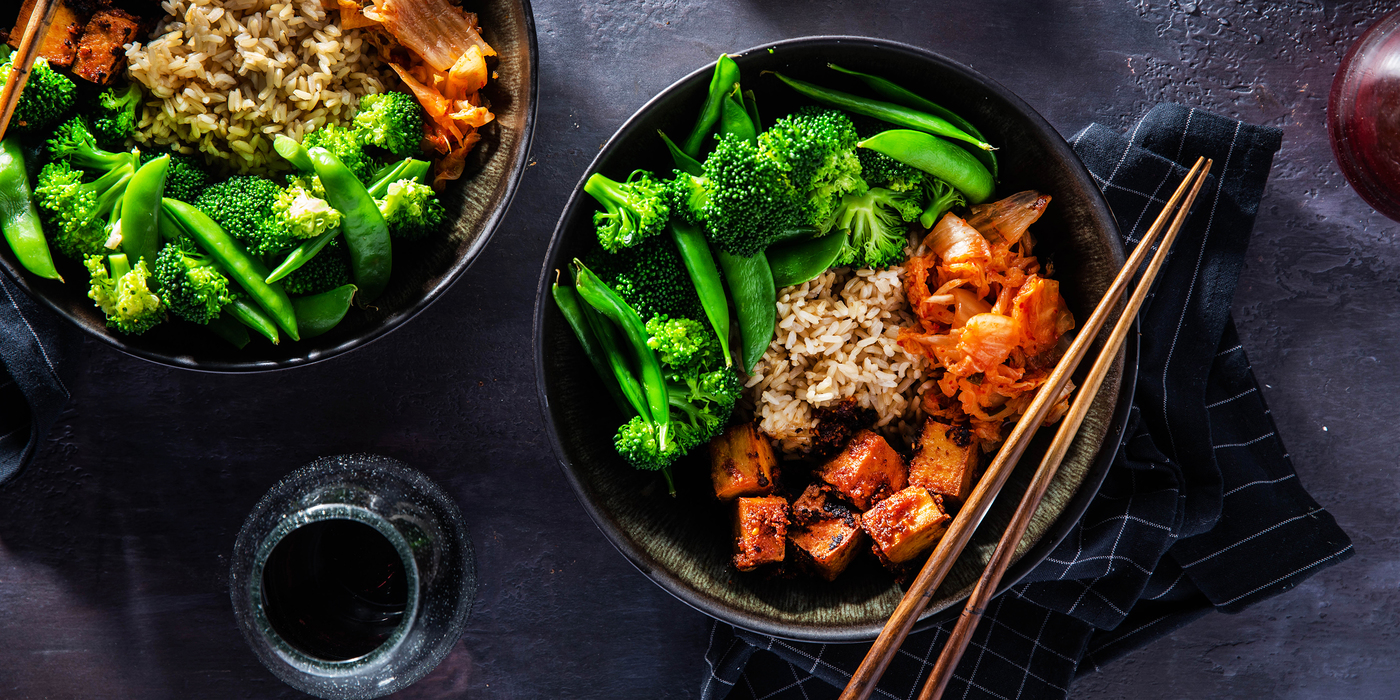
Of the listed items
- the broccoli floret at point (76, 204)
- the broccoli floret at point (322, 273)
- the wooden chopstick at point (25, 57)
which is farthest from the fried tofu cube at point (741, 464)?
the wooden chopstick at point (25, 57)

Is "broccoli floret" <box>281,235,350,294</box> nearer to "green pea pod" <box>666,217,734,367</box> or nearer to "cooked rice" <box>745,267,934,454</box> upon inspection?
"green pea pod" <box>666,217,734,367</box>

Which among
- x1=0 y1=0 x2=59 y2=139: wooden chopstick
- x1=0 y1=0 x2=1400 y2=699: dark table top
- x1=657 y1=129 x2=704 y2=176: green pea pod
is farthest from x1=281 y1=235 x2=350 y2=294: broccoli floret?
x1=657 y1=129 x2=704 y2=176: green pea pod

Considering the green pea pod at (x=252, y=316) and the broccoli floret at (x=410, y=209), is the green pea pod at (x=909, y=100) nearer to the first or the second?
the broccoli floret at (x=410, y=209)

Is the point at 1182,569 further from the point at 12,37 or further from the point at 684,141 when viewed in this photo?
the point at 12,37

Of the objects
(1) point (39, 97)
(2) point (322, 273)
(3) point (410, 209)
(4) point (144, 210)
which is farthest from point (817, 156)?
(1) point (39, 97)

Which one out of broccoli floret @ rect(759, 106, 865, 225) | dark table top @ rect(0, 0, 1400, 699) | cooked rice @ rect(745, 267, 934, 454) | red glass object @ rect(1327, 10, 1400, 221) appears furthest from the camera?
dark table top @ rect(0, 0, 1400, 699)

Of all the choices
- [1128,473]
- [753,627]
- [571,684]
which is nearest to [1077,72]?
[1128,473]
